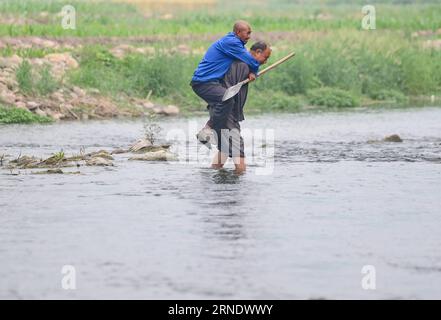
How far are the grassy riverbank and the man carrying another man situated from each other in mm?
9177

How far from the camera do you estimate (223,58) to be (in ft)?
48.9

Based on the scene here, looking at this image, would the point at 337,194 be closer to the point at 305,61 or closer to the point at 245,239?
the point at 245,239

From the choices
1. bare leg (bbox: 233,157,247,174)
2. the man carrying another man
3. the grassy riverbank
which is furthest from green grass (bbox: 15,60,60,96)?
bare leg (bbox: 233,157,247,174)

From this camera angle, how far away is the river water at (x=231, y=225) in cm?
894

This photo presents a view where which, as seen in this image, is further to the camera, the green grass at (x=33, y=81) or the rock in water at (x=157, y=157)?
the green grass at (x=33, y=81)

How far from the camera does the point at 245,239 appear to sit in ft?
34.7

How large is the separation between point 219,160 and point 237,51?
157 centimetres

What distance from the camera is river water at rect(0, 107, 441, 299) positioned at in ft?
29.3

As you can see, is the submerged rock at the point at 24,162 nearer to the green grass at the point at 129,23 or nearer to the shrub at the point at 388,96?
the green grass at the point at 129,23

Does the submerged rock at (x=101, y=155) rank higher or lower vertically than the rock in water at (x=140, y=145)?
lower

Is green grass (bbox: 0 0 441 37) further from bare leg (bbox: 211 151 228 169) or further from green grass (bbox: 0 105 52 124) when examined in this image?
bare leg (bbox: 211 151 228 169)

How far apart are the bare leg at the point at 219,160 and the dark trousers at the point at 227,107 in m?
0.44

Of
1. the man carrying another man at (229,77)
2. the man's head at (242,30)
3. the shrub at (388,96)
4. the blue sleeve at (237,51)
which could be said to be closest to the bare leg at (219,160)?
the man carrying another man at (229,77)

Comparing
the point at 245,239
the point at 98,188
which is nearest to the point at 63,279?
the point at 245,239
